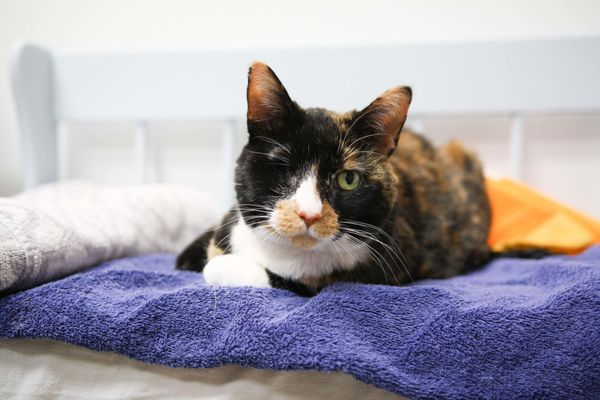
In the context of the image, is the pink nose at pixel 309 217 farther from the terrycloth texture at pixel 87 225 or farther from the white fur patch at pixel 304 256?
the terrycloth texture at pixel 87 225

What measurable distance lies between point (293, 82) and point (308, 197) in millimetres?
860

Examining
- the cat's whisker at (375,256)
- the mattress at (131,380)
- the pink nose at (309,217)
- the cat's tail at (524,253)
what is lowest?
the mattress at (131,380)

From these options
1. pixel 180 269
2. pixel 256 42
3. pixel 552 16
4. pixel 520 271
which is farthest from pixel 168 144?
pixel 552 16

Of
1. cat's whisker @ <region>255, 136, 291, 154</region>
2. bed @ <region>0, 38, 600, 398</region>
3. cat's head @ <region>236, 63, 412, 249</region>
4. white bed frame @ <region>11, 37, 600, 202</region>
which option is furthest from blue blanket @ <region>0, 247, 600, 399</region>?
white bed frame @ <region>11, 37, 600, 202</region>

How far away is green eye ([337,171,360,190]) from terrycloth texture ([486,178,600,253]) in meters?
0.71

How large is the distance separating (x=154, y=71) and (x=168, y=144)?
0.96 ft

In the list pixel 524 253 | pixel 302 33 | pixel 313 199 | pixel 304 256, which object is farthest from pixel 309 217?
pixel 302 33

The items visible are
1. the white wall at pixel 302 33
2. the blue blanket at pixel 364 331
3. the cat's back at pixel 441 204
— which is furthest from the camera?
the white wall at pixel 302 33

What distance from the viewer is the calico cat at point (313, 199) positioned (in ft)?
2.32

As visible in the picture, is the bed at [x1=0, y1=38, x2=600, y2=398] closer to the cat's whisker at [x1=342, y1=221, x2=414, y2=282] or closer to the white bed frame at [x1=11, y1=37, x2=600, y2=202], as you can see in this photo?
the cat's whisker at [x1=342, y1=221, x2=414, y2=282]

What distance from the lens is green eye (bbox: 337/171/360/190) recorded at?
737mm

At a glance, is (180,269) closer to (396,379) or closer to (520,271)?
(396,379)

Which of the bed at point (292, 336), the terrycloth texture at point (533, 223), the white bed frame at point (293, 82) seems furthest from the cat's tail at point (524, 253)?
the white bed frame at point (293, 82)

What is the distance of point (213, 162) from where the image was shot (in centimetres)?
168
